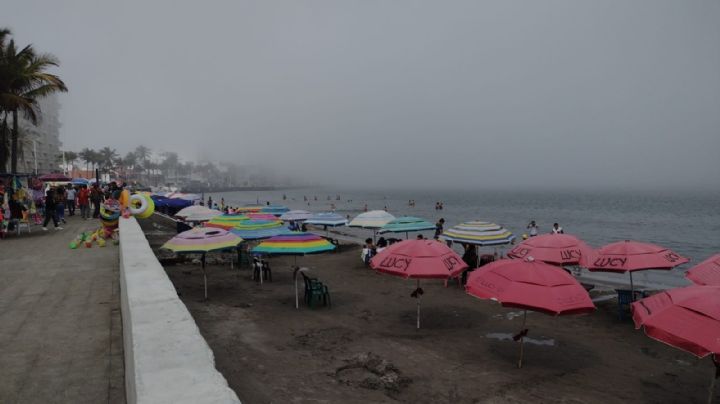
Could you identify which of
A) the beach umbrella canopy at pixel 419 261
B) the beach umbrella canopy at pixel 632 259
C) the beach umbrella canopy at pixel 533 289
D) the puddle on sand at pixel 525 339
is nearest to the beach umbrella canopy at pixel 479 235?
the beach umbrella canopy at pixel 632 259

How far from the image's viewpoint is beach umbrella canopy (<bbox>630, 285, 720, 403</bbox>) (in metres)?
4.99

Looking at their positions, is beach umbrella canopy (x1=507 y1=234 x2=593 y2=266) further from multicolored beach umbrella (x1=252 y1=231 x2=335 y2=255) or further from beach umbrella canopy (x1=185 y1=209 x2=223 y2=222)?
beach umbrella canopy (x1=185 y1=209 x2=223 y2=222)

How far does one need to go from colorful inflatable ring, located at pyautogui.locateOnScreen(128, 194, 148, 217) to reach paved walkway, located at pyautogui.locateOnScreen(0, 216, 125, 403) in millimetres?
3510

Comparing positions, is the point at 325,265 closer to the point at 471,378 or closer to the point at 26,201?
the point at 471,378

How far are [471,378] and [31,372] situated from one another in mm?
6496

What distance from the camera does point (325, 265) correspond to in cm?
1878

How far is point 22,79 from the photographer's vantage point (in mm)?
21203

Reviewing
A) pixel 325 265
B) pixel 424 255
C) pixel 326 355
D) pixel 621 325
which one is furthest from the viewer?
pixel 325 265

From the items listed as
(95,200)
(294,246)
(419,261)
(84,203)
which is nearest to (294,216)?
(95,200)

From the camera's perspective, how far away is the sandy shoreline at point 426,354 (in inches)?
282

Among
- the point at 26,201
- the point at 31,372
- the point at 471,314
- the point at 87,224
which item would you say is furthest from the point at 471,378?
the point at 26,201

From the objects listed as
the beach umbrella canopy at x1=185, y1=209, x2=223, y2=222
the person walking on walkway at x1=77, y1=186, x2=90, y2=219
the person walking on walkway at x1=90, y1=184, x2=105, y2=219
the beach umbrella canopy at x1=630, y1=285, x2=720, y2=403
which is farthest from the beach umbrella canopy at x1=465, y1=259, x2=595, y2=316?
the person walking on walkway at x1=90, y1=184, x2=105, y2=219

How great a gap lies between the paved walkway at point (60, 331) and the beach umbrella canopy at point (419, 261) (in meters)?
5.29

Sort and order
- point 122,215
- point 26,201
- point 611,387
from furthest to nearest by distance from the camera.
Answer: point 26,201
point 122,215
point 611,387
